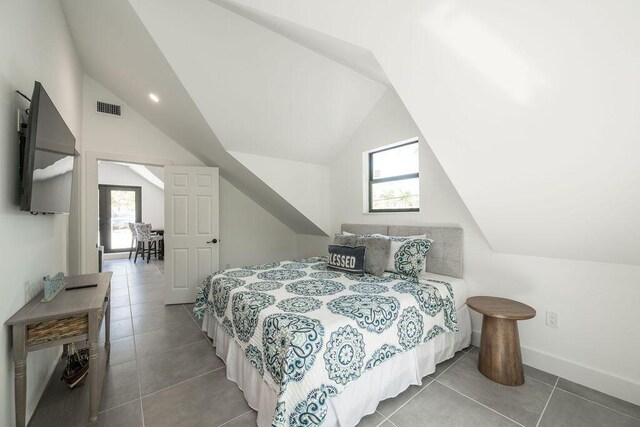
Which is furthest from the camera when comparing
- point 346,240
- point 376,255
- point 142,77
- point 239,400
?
point 346,240

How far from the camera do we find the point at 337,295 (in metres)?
1.94

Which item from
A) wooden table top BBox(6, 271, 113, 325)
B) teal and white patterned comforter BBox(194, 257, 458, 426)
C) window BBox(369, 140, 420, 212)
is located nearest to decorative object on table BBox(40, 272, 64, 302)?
wooden table top BBox(6, 271, 113, 325)

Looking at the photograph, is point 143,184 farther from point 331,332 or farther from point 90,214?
point 331,332

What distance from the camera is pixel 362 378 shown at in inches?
60.9

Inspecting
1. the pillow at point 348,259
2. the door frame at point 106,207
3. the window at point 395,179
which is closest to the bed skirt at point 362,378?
the pillow at point 348,259

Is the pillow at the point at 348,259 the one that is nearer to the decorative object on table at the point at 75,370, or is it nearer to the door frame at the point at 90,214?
the decorative object on table at the point at 75,370

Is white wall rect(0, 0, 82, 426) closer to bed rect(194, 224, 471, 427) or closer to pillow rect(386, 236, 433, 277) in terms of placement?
bed rect(194, 224, 471, 427)

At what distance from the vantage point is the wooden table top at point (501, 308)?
72.6 inches

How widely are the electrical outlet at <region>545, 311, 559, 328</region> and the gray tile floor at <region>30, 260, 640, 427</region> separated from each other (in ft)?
1.29

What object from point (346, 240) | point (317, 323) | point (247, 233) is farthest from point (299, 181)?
point (317, 323)

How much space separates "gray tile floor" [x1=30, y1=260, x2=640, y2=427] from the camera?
1.56 m

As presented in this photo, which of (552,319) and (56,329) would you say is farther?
(552,319)

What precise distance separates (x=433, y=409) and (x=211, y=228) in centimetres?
343

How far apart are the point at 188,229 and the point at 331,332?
3.09 m
